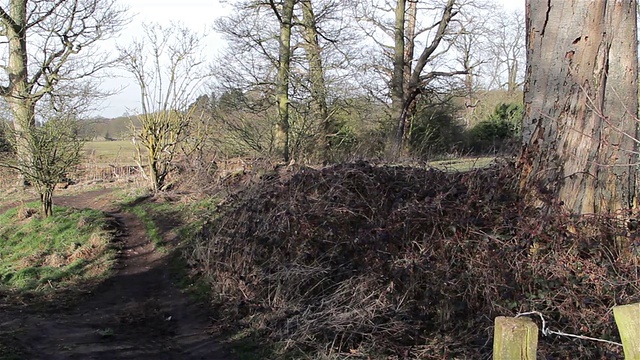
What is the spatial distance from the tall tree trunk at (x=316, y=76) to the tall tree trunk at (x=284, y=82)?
0.83 m

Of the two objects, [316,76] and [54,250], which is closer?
[54,250]

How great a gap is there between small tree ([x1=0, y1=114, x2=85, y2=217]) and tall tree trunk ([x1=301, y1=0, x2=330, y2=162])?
804 cm

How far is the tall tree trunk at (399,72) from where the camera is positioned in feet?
76.1

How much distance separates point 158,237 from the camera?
12719 mm

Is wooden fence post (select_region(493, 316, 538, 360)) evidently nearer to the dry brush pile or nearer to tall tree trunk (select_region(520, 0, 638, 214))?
the dry brush pile

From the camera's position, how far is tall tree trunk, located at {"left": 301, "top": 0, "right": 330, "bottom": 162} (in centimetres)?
1933

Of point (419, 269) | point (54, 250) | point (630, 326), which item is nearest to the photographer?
point (630, 326)

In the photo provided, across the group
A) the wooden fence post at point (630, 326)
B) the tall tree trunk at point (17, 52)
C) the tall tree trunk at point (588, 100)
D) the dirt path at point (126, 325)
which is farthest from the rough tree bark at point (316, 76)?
the wooden fence post at point (630, 326)

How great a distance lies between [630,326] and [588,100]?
4.77m

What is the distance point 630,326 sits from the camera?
2197mm

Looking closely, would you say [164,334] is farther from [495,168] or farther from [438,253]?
[495,168]

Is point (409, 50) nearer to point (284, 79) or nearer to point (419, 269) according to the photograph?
point (284, 79)

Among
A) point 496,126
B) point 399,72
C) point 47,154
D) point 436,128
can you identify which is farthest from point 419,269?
point 496,126

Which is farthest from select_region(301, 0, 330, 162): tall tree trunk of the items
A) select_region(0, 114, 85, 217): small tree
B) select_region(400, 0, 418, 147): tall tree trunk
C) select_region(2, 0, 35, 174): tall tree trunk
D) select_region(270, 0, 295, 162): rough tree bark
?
select_region(2, 0, 35, 174): tall tree trunk
